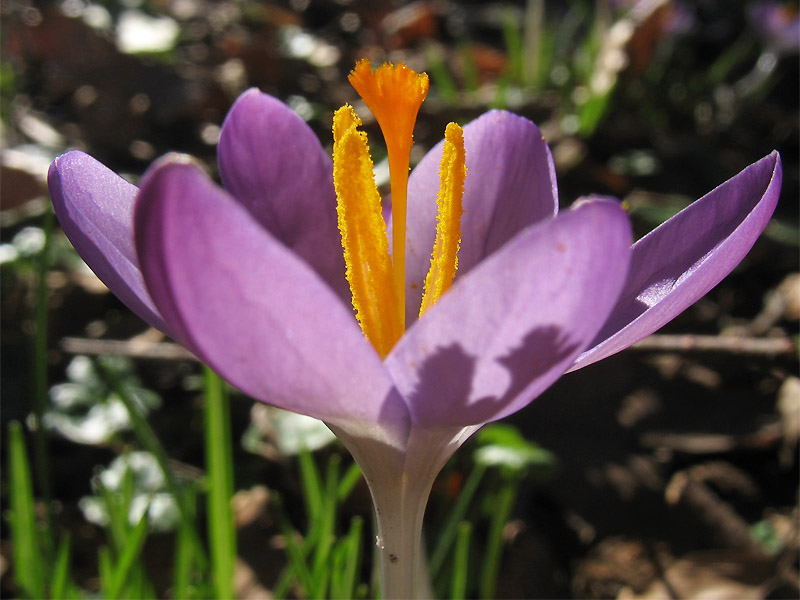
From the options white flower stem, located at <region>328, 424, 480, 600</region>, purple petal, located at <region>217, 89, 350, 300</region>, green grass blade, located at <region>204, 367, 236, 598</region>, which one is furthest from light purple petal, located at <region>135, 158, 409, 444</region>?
green grass blade, located at <region>204, 367, 236, 598</region>

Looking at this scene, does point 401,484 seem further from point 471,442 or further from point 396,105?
point 471,442

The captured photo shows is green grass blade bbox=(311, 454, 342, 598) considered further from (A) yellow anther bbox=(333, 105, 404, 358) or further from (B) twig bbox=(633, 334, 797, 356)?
(B) twig bbox=(633, 334, 797, 356)

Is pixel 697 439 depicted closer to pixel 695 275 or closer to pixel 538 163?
pixel 538 163

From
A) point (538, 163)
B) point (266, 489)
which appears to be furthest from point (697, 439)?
point (538, 163)

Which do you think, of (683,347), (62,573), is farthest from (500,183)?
(683,347)

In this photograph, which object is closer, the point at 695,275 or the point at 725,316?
the point at 695,275

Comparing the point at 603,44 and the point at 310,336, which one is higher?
the point at 603,44
